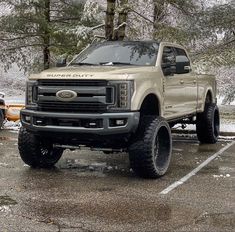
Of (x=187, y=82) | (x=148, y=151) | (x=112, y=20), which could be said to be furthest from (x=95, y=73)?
(x=112, y=20)

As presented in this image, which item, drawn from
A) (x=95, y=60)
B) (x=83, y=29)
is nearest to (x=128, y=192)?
(x=95, y=60)

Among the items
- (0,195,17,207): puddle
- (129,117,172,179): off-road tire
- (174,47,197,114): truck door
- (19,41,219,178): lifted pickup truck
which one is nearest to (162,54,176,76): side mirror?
(19,41,219,178): lifted pickup truck

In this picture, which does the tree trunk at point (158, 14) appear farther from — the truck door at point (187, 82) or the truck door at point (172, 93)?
the truck door at point (172, 93)

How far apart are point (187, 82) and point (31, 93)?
3.26 metres

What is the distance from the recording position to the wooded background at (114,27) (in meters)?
15.8

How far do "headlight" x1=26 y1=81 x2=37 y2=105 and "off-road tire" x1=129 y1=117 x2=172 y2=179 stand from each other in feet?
5.48

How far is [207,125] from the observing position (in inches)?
431

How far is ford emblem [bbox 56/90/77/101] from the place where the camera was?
23.2 feet

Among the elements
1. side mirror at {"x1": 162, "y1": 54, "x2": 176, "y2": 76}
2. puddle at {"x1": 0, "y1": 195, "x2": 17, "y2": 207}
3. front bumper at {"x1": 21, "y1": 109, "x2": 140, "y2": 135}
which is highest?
side mirror at {"x1": 162, "y1": 54, "x2": 176, "y2": 76}

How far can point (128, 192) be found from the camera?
21.4 ft

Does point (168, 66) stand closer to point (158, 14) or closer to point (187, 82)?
point (187, 82)

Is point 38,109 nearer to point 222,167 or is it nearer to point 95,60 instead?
point 95,60

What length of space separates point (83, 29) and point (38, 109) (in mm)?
8343

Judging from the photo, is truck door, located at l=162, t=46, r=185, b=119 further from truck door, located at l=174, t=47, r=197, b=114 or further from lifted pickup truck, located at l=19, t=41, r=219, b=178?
truck door, located at l=174, t=47, r=197, b=114
